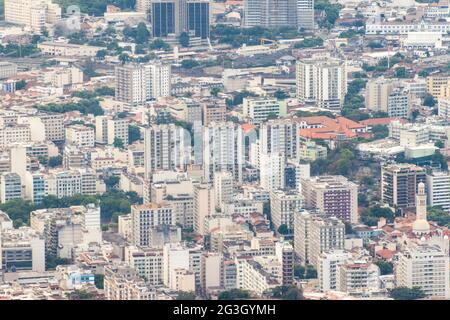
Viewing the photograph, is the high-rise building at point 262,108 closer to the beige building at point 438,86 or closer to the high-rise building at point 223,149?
the beige building at point 438,86

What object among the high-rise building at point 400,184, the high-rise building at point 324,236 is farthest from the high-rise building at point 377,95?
the high-rise building at point 324,236

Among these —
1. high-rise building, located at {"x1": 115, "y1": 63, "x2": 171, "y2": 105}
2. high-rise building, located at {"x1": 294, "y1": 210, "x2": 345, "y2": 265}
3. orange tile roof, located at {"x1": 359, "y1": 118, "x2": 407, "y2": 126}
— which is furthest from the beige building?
high-rise building, located at {"x1": 294, "y1": 210, "x2": 345, "y2": 265}

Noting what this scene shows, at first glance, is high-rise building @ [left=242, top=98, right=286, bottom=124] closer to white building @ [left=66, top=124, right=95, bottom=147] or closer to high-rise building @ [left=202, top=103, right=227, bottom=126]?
high-rise building @ [left=202, top=103, right=227, bottom=126]

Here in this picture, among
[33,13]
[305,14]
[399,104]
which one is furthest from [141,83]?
[305,14]

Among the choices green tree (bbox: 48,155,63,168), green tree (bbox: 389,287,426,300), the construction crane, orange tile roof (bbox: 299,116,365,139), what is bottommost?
green tree (bbox: 48,155,63,168)

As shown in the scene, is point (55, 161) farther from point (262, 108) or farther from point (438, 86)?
point (438, 86)
